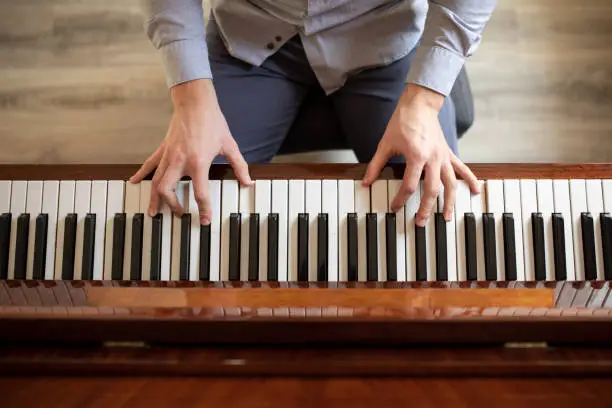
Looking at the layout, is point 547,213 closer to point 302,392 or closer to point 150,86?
point 302,392

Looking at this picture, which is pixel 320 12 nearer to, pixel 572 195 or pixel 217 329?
pixel 572 195

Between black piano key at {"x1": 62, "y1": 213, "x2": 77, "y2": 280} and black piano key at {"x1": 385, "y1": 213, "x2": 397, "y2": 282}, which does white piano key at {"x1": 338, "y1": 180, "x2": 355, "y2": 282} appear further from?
black piano key at {"x1": 62, "y1": 213, "x2": 77, "y2": 280}

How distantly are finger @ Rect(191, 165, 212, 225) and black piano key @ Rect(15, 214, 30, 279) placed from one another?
1.00 ft

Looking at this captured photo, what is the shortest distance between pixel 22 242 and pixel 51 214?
67mm

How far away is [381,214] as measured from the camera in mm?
869

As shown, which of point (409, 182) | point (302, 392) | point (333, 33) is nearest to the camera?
point (302, 392)

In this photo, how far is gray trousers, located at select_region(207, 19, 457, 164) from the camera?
1.06 metres

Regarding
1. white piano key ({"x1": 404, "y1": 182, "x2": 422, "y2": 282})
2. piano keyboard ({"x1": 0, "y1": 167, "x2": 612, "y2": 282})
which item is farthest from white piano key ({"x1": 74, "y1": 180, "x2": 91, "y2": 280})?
white piano key ({"x1": 404, "y1": 182, "x2": 422, "y2": 282})

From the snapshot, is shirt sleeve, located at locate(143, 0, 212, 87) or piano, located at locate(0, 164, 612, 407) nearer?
piano, located at locate(0, 164, 612, 407)

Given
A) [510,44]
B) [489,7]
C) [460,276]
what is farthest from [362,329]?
[510,44]

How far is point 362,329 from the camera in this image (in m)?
0.53

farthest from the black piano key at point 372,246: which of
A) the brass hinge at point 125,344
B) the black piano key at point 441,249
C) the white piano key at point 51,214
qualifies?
the white piano key at point 51,214

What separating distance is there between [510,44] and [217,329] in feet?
4.46

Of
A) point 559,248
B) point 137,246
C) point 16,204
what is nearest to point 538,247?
point 559,248
